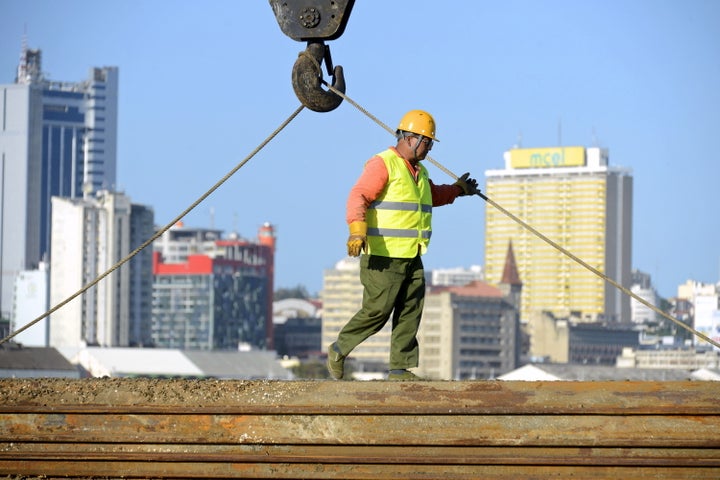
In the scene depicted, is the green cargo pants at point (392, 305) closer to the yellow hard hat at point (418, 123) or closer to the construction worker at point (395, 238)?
the construction worker at point (395, 238)

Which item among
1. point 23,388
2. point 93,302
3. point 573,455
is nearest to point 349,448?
point 573,455

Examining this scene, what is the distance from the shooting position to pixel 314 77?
935 centimetres

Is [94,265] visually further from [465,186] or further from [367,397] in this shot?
[367,397]

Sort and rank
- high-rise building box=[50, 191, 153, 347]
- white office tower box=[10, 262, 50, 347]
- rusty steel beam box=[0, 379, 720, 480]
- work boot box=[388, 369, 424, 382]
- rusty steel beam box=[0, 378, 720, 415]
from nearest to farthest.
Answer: rusty steel beam box=[0, 379, 720, 480], rusty steel beam box=[0, 378, 720, 415], work boot box=[388, 369, 424, 382], white office tower box=[10, 262, 50, 347], high-rise building box=[50, 191, 153, 347]

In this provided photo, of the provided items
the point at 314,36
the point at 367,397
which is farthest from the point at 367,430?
the point at 314,36

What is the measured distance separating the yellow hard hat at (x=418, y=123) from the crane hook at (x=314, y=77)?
0.60m

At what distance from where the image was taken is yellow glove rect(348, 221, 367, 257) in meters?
8.38

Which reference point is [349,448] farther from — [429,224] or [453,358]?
[453,358]

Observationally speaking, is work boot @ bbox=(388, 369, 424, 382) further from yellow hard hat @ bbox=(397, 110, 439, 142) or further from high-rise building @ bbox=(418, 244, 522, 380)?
high-rise building @ bbox=(418, 244, 522, 380)

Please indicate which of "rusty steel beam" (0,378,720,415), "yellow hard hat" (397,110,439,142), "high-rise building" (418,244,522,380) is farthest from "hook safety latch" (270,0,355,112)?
"high-rise building" (418,244,522,380)

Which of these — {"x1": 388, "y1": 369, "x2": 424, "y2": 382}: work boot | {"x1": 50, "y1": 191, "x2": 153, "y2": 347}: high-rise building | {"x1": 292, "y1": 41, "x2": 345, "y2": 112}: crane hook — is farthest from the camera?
{"x1": 50, "y1": 191, "x2": 153, "y2": 347}: high-rise building

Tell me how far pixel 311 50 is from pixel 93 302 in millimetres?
161565

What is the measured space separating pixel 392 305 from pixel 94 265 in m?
161

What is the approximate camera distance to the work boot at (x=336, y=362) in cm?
890
